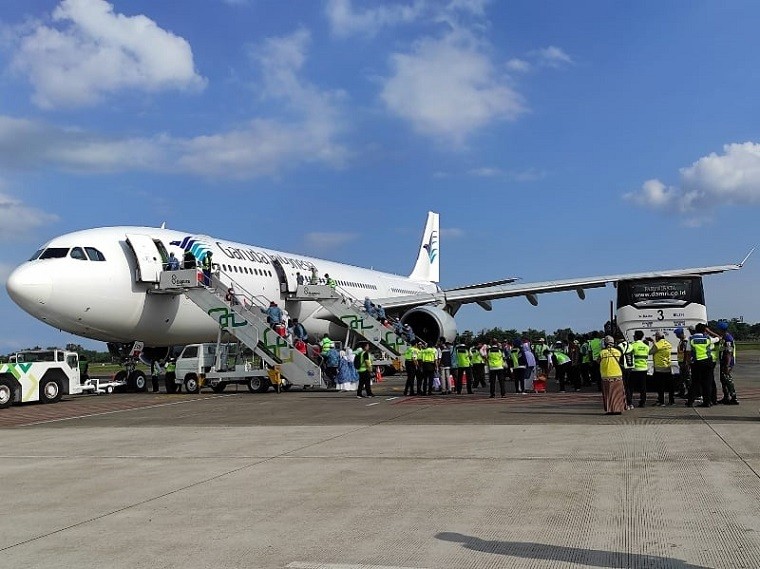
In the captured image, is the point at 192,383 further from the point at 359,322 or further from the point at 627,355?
the point at 627,355

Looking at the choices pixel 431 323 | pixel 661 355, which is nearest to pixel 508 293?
pixel 431 323

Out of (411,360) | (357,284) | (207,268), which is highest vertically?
(357,284)

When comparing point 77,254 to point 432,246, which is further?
point 432,246

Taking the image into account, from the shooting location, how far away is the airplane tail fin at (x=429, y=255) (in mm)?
51219

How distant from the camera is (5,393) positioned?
18.4 m

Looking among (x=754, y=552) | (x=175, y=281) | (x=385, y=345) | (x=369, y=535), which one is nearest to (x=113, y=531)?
(x=369, y=535)

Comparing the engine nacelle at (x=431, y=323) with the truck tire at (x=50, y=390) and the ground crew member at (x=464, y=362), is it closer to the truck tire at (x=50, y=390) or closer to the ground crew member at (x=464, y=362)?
the ground crew member at (x=464, y=362)

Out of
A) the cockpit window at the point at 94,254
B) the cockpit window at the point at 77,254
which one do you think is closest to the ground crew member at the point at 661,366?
the cockpit window at the point at 94,254

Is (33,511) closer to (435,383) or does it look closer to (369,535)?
(369,535)

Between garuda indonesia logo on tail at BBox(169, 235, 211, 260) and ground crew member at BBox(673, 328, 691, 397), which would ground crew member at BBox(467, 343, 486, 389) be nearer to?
ground crew member at BBox(673, 328, 691, 397)

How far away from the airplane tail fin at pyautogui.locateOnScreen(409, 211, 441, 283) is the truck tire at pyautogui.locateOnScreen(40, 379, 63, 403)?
3219cm

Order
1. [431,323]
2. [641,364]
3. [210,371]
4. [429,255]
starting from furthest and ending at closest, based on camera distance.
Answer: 1. [429,255]
2. [431,323]
3. [210,371]
4. [641,364]

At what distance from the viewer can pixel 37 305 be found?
62.4 ft

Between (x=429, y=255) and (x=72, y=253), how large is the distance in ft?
111
